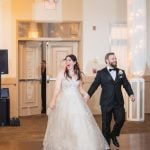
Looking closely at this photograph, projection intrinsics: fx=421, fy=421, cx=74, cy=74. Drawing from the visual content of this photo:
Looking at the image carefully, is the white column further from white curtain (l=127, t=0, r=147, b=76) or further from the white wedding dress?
the white wedding dress

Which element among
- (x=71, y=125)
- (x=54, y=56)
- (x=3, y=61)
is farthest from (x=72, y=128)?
(x=54, y=56)

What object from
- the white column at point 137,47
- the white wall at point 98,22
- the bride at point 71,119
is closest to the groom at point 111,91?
the bride at point 71,119

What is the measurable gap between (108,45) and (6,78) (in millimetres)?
2793

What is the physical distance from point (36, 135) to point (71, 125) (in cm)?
220

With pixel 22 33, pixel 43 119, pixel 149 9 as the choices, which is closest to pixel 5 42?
pixel 22 33

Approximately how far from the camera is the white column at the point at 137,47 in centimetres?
976

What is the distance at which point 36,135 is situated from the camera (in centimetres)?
820

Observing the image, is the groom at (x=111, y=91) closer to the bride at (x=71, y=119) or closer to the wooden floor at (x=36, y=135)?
the bride at (x=71, y=119)

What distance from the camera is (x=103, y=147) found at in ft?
20.6

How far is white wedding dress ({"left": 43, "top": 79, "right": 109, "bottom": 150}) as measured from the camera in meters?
6.08

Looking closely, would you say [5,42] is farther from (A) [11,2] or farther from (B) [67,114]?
(B) [67,114]

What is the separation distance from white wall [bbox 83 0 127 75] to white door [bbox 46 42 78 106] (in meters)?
0.46

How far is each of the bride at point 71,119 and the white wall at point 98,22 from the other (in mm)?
4553

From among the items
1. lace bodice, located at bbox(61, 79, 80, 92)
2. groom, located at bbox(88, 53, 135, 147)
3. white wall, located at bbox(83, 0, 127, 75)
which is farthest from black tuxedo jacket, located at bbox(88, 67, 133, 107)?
white wall, located at bbox(83, 0, 127, 75)
